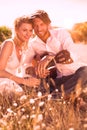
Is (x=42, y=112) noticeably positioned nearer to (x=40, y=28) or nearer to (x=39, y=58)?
(x=39, y=58)

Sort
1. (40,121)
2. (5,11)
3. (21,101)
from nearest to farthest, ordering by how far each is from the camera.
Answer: (40,121) → (21,101) → (5,11)

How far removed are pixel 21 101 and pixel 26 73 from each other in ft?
0.61

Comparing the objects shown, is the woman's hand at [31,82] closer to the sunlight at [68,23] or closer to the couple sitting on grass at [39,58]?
the couple sitting on grass at [39,58]

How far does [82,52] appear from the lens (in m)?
2.33

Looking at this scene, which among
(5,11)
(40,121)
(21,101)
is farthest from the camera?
(5,11)

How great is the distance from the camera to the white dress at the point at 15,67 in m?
2.29

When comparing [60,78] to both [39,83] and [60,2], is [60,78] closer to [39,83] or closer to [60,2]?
[39,83]

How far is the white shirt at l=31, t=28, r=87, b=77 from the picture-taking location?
7.65 ft

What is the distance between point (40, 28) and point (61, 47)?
17cm

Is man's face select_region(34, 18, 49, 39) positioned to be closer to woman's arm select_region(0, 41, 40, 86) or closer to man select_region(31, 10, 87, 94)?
man select_region(31, 10, 87, 94)

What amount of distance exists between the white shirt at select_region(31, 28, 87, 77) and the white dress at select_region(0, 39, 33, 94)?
2.5 inches

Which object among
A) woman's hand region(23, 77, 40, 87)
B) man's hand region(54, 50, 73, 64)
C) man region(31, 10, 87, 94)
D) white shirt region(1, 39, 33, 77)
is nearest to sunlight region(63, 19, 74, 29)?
man region(31, 10, 87, 94)

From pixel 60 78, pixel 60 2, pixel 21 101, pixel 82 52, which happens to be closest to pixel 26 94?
pixel 21 101

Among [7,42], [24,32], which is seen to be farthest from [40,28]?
[7,42]
